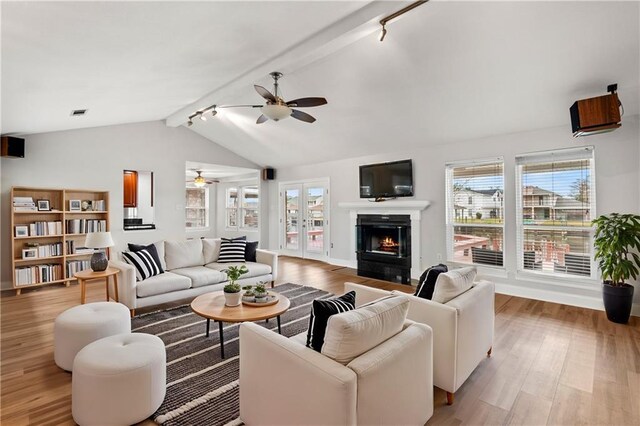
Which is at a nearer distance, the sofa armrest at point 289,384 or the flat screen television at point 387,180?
the sofa armrest at point 289,384

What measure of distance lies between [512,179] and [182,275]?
5071mm


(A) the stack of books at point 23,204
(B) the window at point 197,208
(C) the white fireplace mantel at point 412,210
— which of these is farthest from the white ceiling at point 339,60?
(B) the window at point 197,208

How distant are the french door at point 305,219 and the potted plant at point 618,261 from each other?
16.4 feet

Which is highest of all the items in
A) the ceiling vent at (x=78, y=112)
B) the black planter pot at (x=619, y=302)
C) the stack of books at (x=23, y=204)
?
the ceiling vent at (x=78, y=112)

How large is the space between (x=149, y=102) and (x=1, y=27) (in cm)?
288

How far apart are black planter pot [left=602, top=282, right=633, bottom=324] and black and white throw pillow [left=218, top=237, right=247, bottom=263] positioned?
484cm

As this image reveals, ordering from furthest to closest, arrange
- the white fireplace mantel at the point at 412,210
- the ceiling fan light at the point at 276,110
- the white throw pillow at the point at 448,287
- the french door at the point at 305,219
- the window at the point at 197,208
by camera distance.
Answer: the window at the point at 197,208
the french door at the point at 305,219
the white fireplace mantel at the point at 412,210
the ceiling fan light at the point at 276,110
the white throw pillow at the point at 448,287

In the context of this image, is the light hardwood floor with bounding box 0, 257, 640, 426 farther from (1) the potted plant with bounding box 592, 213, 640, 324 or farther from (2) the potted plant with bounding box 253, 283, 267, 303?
(2) the potted plant with bounding box 253, 283, 267, 303

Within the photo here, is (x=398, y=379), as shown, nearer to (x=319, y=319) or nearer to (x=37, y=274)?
(x=319, y=319)

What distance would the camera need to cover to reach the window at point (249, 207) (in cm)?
948

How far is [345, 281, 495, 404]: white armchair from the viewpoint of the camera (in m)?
2.04

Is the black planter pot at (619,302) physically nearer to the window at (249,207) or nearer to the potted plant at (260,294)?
the potted plant at (260,294)

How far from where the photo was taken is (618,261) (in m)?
3.65

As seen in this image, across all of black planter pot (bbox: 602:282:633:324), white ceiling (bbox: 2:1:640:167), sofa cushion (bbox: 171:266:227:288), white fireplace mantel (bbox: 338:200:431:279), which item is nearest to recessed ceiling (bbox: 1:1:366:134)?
white ceiling (bbox: 2:1:640:167)
